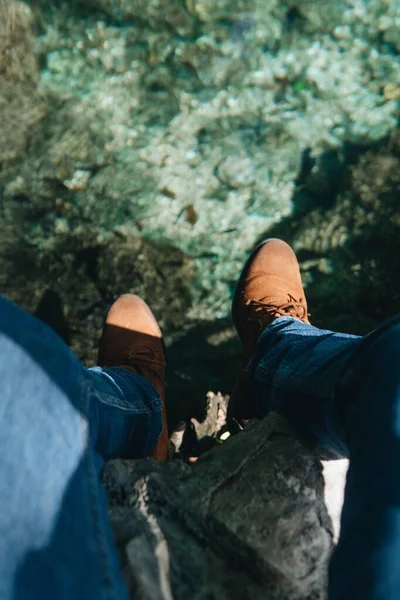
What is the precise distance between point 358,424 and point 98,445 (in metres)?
0.70

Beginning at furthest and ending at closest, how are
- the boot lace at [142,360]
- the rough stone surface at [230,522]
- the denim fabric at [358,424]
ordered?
1. the boot lace at [142,360]
2. the rough stone surface at [230,522]
3. the denim fabric at [358,424]

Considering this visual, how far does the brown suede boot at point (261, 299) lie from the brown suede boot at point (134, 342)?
408 mm

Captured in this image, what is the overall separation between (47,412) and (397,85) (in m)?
2.79

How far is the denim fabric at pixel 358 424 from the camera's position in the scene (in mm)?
956

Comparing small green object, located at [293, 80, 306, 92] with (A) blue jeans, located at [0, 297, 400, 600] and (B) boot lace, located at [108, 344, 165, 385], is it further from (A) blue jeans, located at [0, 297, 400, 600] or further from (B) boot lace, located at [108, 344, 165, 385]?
(A) blue jeans, located at [0, 297, 400, 600]

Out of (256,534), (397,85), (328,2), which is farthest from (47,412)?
(328,2)

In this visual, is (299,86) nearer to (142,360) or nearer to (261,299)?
(261,299)

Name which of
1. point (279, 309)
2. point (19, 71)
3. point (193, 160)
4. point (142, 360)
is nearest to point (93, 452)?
point (142, 360)

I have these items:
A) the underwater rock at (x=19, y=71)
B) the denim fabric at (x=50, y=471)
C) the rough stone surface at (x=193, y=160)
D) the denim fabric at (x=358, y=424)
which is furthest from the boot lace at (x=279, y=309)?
the underwater rock at (x=19, y=71)

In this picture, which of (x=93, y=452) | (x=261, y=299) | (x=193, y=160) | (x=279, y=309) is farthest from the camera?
(x=193, y=160)

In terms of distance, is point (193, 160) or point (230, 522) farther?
point (193, 160)

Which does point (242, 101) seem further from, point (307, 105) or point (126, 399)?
point (126, 399)

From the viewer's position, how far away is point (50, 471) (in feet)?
3.68

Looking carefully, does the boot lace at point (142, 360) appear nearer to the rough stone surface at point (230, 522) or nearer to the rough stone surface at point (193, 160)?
the rough stone surface at point (193, 160)
